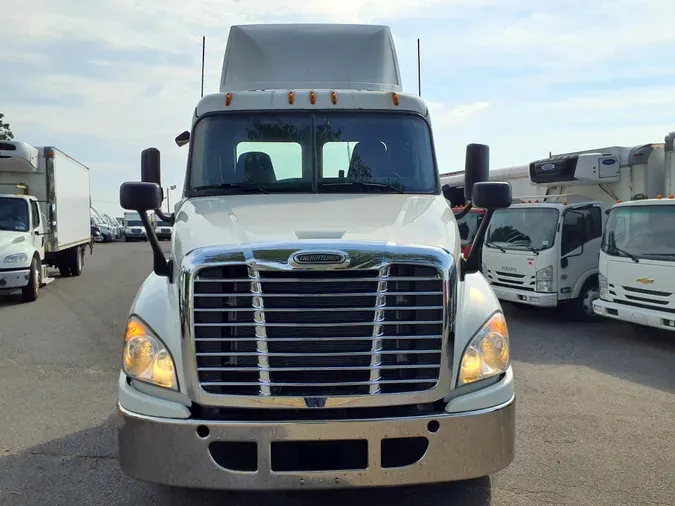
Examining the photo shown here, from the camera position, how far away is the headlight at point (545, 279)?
429 inches

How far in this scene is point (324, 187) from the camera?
15.6 feet

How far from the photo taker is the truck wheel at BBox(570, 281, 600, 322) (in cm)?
1107

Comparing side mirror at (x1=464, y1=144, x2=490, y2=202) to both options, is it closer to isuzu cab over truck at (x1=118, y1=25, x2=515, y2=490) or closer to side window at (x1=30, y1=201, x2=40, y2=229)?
isuzu cab over truck at (x1=118, y1=25, x2=515, y2=490)

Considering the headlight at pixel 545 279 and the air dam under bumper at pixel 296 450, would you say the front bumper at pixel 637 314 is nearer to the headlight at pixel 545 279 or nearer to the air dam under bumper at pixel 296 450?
the headlight at pixel 545 279

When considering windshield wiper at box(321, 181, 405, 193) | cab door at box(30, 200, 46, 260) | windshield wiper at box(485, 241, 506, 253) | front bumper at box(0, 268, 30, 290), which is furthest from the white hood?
windshield wiper at box(321, 181, 405, 193)

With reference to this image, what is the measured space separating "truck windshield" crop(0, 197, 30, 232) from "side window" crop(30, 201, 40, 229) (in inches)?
9.8

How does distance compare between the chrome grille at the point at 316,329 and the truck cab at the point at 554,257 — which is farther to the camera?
the truck cab at the point at 554,257

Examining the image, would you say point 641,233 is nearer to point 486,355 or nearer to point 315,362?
point 486,355

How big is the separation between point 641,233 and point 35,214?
11.9 m

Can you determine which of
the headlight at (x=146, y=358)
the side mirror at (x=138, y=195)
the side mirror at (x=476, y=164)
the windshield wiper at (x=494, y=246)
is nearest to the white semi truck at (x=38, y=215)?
the windshield wiper at (x=494, y=246)

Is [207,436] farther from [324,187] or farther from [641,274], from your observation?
[641,274]

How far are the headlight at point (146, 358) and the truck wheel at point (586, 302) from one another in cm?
904

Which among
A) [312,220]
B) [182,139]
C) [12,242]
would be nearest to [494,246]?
[182,139]

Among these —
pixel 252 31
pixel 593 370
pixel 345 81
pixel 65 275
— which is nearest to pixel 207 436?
pixel 345 81
